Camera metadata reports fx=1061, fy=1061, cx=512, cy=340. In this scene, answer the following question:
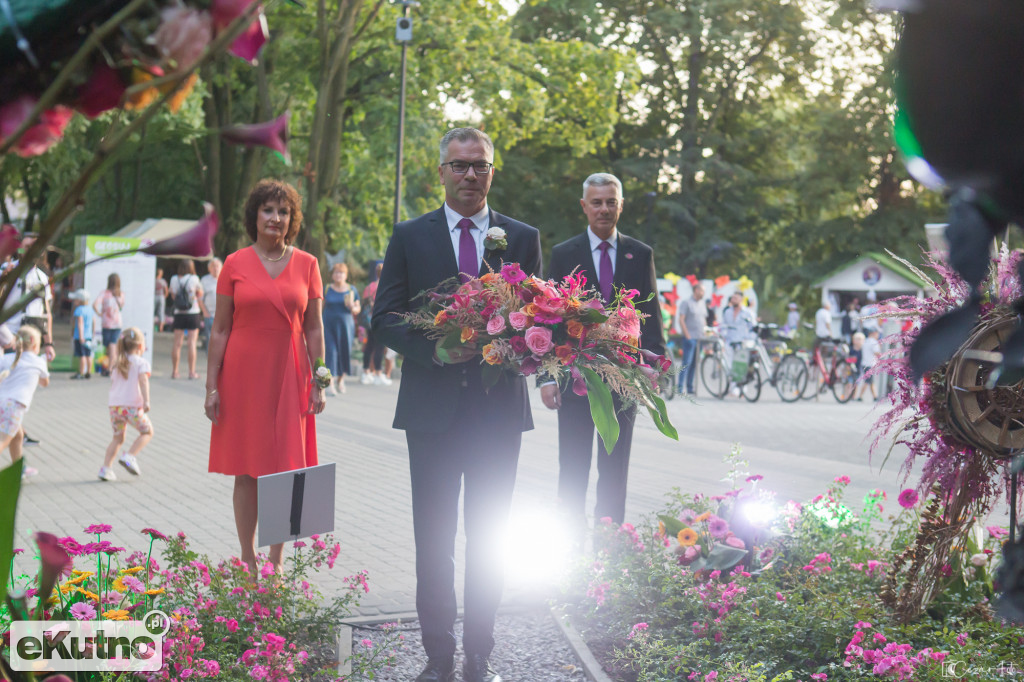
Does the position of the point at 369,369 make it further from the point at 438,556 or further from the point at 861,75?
the point at 861,75

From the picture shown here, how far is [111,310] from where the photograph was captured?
18.4 m

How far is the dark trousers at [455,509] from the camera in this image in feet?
14.0

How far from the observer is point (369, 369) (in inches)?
773

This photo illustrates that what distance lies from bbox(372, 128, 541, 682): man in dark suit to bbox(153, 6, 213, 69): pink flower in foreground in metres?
3.12

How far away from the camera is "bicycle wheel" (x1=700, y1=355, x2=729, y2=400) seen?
19.4 meters

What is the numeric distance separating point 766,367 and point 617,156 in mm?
24074

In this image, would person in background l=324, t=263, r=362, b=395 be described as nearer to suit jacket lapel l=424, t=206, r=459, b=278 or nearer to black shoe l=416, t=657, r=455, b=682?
suit jacket lapel l=424, t=206, r=459, b=278

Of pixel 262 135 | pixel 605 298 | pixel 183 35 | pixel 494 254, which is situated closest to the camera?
pixel 183 35

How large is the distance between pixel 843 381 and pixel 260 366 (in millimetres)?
16527

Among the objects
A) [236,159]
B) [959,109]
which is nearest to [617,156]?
[236,159]

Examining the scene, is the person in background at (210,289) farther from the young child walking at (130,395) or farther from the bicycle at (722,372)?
the young child walking at (130,395)

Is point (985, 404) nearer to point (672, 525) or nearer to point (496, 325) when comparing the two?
point (496, 325)

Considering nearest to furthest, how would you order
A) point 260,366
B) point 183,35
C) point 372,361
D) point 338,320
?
1. point 183,35
2. point 260,366
3. point 338,320
4. point 372,361

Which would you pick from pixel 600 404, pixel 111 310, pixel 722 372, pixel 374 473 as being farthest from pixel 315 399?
pixel 722 372
